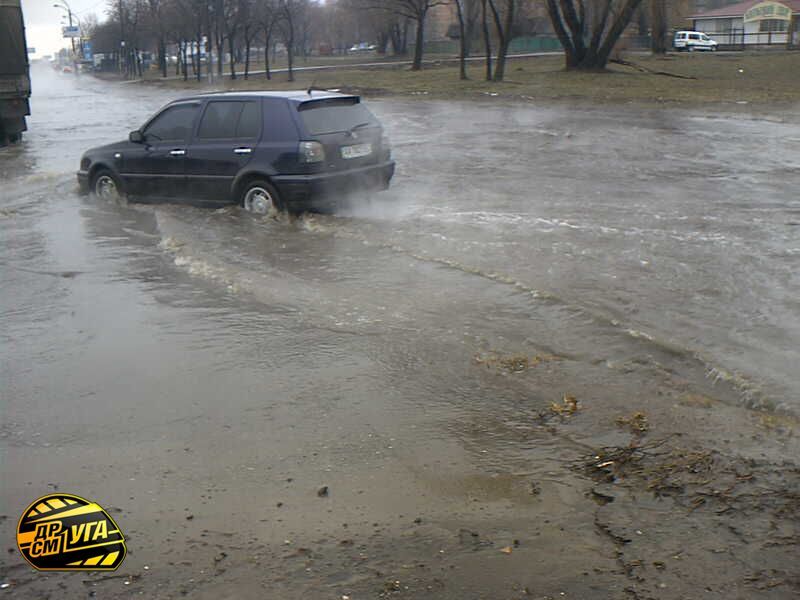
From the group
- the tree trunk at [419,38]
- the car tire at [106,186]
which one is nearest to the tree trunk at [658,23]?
the tree trunk at [419,38]

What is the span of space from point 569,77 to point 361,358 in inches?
1454

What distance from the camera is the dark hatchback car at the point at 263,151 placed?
34.3 feet

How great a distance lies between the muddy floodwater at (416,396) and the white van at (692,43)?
63.0 metres

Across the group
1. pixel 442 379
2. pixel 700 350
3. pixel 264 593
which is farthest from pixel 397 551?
pixel 700 350

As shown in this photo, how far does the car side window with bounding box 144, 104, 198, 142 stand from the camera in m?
11.4

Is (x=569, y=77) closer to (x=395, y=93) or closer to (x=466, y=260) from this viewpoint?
(x=395, y=93)

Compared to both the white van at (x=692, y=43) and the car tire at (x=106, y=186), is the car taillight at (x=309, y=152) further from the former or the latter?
the white van at (x=692, y=43)

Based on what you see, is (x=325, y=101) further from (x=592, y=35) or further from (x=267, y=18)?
(x=267, y=18)

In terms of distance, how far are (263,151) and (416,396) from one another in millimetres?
5872

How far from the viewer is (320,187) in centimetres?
1043

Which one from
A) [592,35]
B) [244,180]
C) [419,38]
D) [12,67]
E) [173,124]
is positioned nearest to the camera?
[244,180]

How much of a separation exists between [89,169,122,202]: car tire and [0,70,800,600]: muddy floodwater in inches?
39.8

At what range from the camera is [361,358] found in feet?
20.3

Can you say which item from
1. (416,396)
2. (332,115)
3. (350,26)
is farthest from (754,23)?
(416,396)
